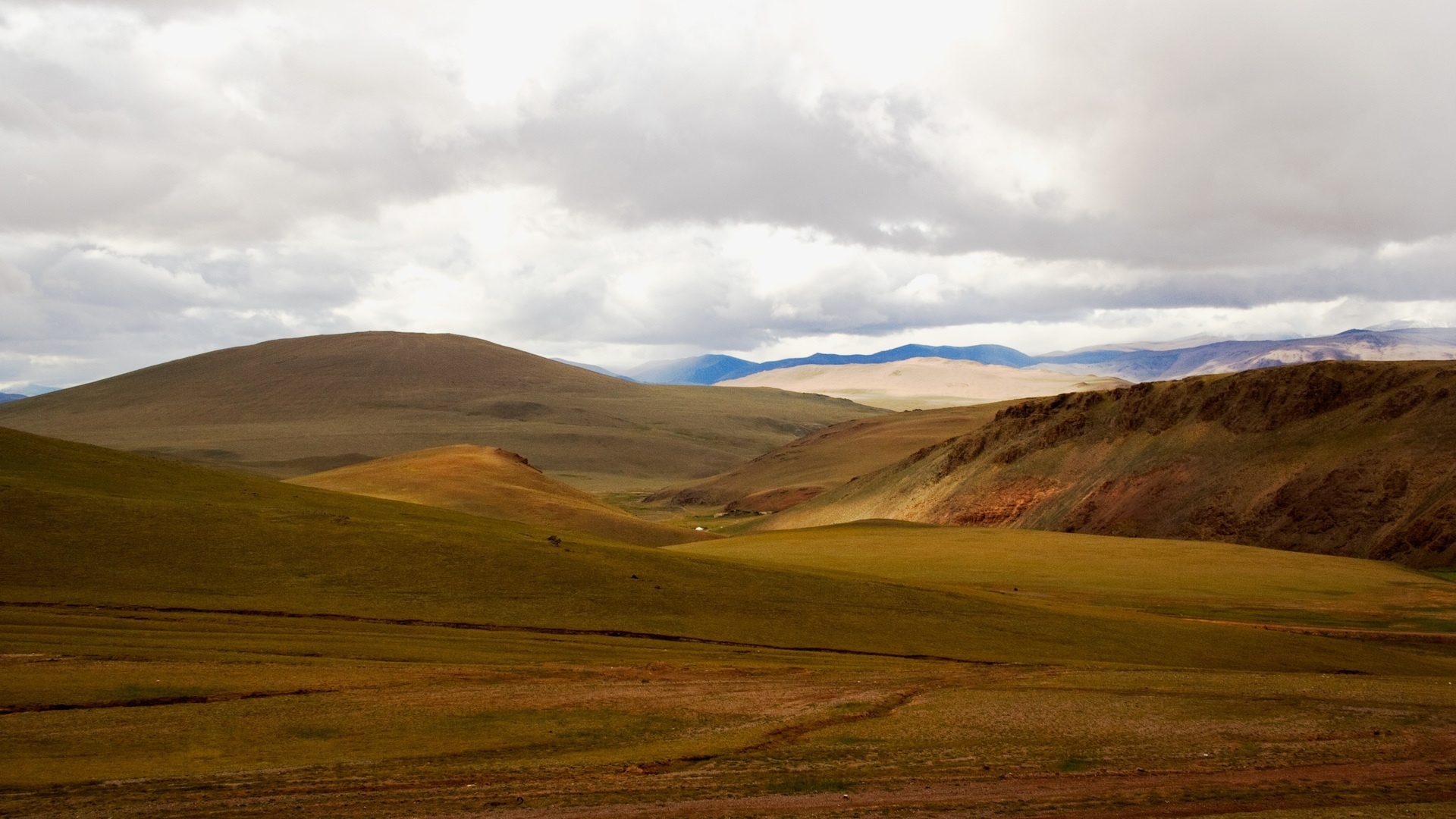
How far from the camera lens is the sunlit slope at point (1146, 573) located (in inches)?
1757

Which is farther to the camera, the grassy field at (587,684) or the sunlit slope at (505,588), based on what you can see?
the sunlit slope at (505,588)

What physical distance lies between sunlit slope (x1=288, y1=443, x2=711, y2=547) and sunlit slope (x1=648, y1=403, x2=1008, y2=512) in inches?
1877

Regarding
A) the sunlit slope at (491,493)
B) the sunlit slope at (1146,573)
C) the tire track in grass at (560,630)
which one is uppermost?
the sunlit slope at (491,493)

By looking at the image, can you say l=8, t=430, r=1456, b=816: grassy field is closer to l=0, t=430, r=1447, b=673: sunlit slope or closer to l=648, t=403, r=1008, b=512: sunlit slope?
l=0, t=430, r=1447, b=673: sunlit slope

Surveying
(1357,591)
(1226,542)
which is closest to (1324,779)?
(1357,591)

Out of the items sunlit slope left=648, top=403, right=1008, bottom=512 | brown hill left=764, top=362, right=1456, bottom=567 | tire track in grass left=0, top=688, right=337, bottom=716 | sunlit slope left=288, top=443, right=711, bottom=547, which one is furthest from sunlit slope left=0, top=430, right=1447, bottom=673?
sunlit slope left=648, top=403, right=1008, bottom=512

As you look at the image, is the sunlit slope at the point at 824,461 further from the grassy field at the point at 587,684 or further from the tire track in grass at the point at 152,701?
the tire track in grass at the point at 152,701

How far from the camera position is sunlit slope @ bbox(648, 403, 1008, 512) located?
13738 centimetres

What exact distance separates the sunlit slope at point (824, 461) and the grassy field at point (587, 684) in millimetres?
91844

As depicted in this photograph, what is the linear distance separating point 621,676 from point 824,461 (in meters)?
134

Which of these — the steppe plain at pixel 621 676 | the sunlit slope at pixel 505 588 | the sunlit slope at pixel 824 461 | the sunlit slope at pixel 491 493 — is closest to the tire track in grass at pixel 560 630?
the steppe plain at pixel 621 676

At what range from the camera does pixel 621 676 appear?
2448 centimetres

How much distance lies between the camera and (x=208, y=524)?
36.0 m

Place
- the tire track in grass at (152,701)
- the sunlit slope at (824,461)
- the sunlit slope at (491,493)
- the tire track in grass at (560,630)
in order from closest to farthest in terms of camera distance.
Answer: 1. the tire track in grass at (152,701)
2. the tire track in grass at (560,630)
3. the sunlit slope at (491,493)
4. the sunlit slope at (824,461)
